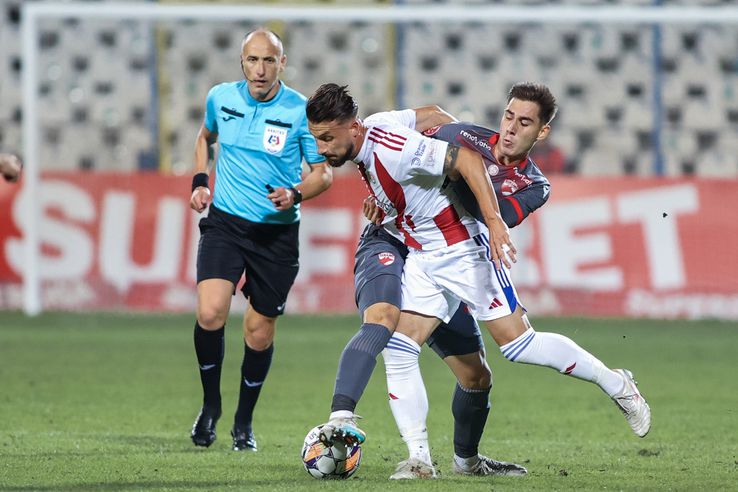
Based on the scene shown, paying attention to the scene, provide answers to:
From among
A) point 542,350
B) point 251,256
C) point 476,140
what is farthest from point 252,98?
point 542,350

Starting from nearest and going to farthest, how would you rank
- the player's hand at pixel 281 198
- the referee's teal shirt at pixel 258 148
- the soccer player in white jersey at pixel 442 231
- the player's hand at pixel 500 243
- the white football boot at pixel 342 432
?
1. the white football boot at pixel 342 432
2. the player's hand at pixel 500 243
3. the soccer player in white jersey at pixel 442 231
4. the player's hand at pixel 281 198
5. the referee's teal shirt at pixel 258 148

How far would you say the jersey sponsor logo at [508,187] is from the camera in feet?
20.1

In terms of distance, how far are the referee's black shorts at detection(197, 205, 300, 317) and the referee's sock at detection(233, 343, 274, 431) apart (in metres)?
0.24

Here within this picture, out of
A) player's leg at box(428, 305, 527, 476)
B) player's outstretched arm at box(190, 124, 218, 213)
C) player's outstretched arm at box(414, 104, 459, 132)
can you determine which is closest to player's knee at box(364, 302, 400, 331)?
player's leg at box(428, 305, 527, 476)

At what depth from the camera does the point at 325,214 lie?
15.2m

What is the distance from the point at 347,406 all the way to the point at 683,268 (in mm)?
10141

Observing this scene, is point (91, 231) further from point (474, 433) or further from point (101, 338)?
point (474, 433)

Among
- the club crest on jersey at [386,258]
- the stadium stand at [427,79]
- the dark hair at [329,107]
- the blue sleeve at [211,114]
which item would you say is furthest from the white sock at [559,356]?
the stadium stand at [427,79]

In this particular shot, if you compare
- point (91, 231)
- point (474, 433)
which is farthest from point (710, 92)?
point (474, 433)

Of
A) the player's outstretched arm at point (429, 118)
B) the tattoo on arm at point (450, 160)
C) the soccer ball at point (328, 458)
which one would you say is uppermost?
the player's outstretched arm at point (429, 118)

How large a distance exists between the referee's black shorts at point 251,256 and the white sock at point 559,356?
1833 mm

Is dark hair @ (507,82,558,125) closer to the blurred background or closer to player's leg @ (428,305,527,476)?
player's leg @ (428,305,527,476)

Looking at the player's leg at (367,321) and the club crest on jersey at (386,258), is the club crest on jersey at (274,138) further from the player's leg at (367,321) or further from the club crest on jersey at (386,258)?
the club crest on jersey at (386,258)

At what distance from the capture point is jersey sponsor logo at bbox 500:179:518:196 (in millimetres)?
6113
